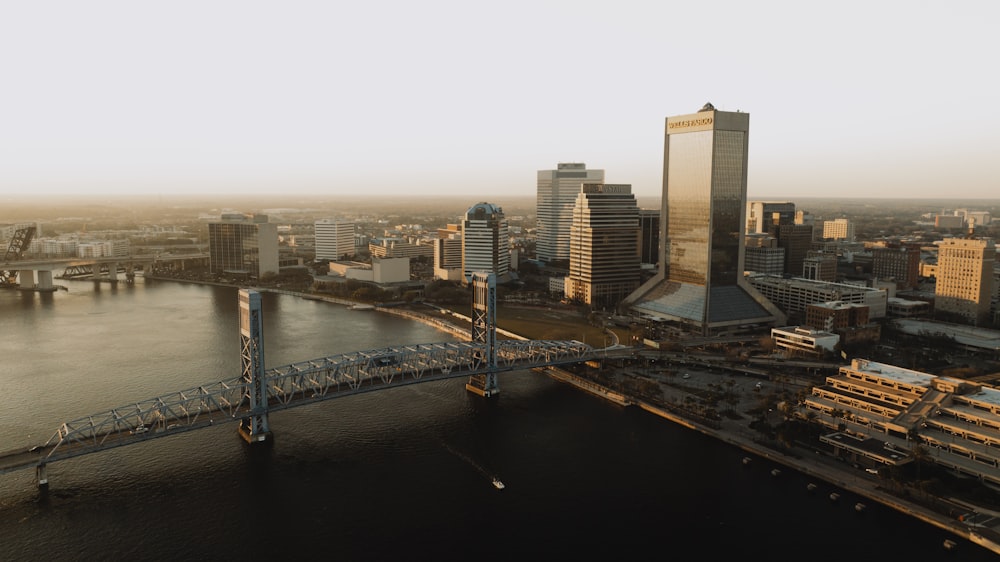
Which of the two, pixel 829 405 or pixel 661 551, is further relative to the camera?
pixel 829 405

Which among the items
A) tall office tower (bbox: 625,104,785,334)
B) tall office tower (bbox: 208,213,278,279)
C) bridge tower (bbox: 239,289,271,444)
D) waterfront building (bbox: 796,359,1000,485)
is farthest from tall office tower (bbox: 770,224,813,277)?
bridge tower (bbox: 239,289,271,444)

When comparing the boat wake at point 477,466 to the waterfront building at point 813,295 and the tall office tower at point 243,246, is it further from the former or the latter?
the tall office tower at point 243,246

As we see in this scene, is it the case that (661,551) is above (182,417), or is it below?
below

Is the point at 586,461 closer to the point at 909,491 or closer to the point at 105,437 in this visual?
the point at 909,491

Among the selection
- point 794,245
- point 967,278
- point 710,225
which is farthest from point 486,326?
point 794,245

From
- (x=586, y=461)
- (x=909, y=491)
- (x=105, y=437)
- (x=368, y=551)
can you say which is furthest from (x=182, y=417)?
(x=909, y=491)

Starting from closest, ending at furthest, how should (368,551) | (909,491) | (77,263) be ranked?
1. (368,551)
2. (909,491)
3. (77,263)

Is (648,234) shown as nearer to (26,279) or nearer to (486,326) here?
(486,326)

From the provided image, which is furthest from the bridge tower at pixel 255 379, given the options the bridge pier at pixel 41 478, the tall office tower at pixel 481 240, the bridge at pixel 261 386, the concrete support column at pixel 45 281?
the concrete support column at pixel 45 281
